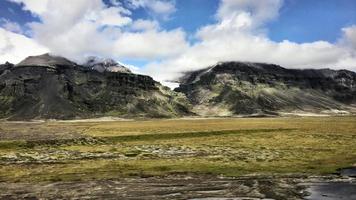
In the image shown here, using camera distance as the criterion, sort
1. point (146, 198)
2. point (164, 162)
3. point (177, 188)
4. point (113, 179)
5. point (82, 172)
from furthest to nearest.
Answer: point (164, 162) → point (82, 172) → point (113, 179) → point (177, 188) → point (146, 198)

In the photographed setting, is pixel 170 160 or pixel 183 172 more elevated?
pixel 170 160

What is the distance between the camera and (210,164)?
179 ft

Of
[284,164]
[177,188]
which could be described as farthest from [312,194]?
[284,164]

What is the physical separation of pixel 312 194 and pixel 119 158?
108 feet

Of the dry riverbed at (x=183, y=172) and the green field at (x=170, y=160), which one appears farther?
the green field at (x=170, y=160)

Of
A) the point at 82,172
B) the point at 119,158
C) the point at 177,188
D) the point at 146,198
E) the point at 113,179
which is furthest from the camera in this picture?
the point at 119,158

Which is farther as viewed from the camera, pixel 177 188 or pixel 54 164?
pixel 54 164

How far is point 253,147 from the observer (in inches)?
2923

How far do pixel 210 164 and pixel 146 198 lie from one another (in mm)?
19845

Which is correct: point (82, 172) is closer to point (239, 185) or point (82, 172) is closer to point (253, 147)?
point (239, 185)

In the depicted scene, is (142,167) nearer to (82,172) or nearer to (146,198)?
(82,172)

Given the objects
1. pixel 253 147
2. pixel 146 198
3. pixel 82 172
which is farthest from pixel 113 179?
pixel 253 147

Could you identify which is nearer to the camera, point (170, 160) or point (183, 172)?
point (183, 172)

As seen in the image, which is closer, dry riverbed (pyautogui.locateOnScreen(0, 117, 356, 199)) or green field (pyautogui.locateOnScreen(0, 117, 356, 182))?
dry riverbed (pyautogui.locateOnScreen(0, 117, 356, 199))
